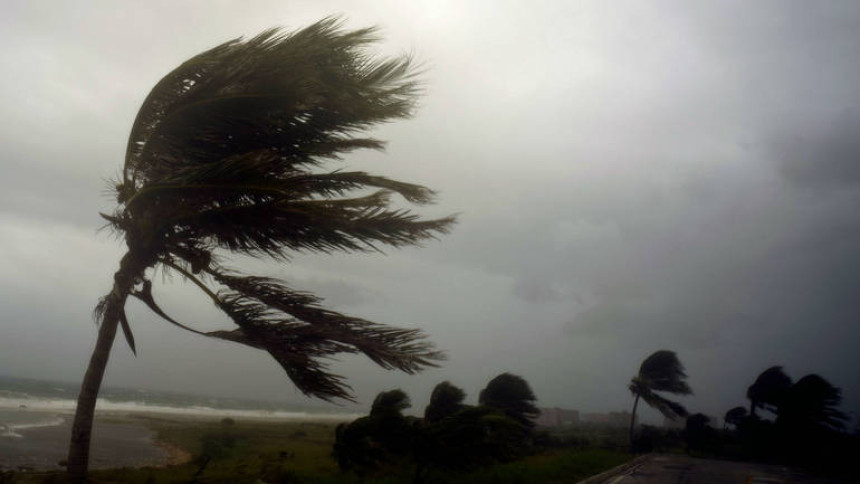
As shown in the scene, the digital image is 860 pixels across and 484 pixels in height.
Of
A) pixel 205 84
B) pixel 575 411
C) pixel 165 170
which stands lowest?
pixel 575 411

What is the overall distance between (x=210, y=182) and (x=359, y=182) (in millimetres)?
1522

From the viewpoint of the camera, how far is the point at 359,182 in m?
5.46

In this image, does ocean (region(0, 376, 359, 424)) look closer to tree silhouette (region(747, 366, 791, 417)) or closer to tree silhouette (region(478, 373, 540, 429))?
tree silhouette (region(478, 373, 540, 429))

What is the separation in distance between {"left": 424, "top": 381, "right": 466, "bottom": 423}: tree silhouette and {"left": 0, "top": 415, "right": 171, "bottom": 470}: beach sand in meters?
7.06

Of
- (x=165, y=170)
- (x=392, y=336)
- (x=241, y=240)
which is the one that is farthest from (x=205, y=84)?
(x=392, y=336)

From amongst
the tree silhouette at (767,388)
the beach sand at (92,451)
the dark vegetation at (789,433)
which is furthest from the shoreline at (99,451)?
the tree silhouette at (767,388)

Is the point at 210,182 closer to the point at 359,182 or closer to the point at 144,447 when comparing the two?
the point at 359,182

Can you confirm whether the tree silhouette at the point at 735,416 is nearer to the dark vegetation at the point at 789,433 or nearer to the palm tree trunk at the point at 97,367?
the dark vegetation at the point at 789,433

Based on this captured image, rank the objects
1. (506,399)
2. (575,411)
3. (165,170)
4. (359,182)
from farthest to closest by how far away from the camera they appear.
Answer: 1. (575,411)
2. (506,399)
3. (359,182)
4. (165,170)

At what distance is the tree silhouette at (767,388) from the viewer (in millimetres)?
33081

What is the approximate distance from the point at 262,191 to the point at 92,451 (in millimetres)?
16157

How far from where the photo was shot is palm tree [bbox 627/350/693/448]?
31562 millimetres

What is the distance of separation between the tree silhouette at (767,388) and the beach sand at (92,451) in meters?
32.3

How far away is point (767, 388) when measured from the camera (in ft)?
112
